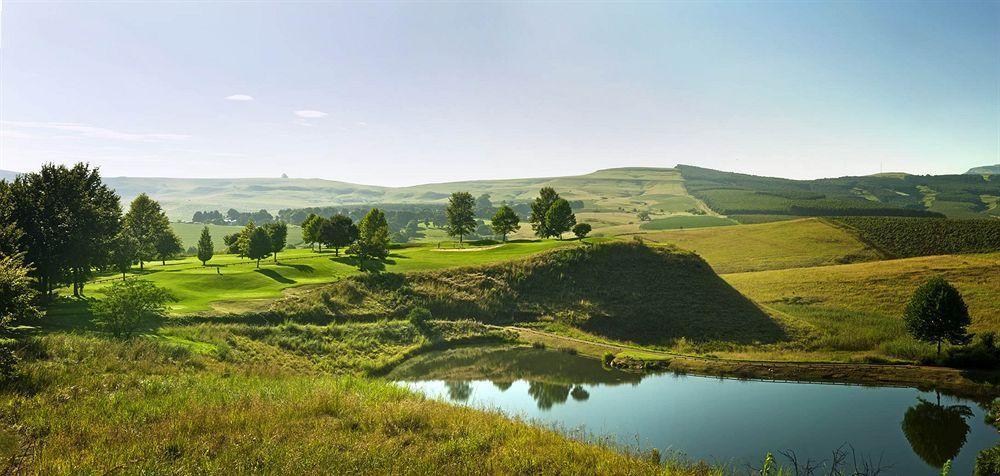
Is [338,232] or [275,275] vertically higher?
[338,232]

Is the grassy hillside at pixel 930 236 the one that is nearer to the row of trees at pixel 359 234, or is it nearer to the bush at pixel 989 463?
the bush at pixel 989 463

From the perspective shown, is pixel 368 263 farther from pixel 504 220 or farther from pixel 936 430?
pixel 936 430

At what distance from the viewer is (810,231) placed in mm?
89875

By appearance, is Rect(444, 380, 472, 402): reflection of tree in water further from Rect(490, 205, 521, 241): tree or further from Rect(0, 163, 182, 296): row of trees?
Rect(490, 205, 521, 241): tree

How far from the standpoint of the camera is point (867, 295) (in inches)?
2094

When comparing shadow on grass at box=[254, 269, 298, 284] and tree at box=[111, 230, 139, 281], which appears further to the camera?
shadow on grass at box=[254, 269, 298, 284]

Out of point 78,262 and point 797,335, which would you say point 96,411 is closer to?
point 78,262

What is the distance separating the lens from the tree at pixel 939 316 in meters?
34.2

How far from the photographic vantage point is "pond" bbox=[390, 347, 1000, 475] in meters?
21.4

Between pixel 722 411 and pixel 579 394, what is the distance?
26.6ft

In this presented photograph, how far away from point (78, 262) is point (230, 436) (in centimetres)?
2986

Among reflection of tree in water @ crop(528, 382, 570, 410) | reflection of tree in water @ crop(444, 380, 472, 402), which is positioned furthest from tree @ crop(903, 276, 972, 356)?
reflection of tree in water @ crop(444, 380, 472, 402)

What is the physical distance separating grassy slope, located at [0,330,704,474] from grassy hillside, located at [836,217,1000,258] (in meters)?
87.1

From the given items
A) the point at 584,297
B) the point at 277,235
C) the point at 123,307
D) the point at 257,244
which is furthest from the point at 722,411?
the point at 277,235
